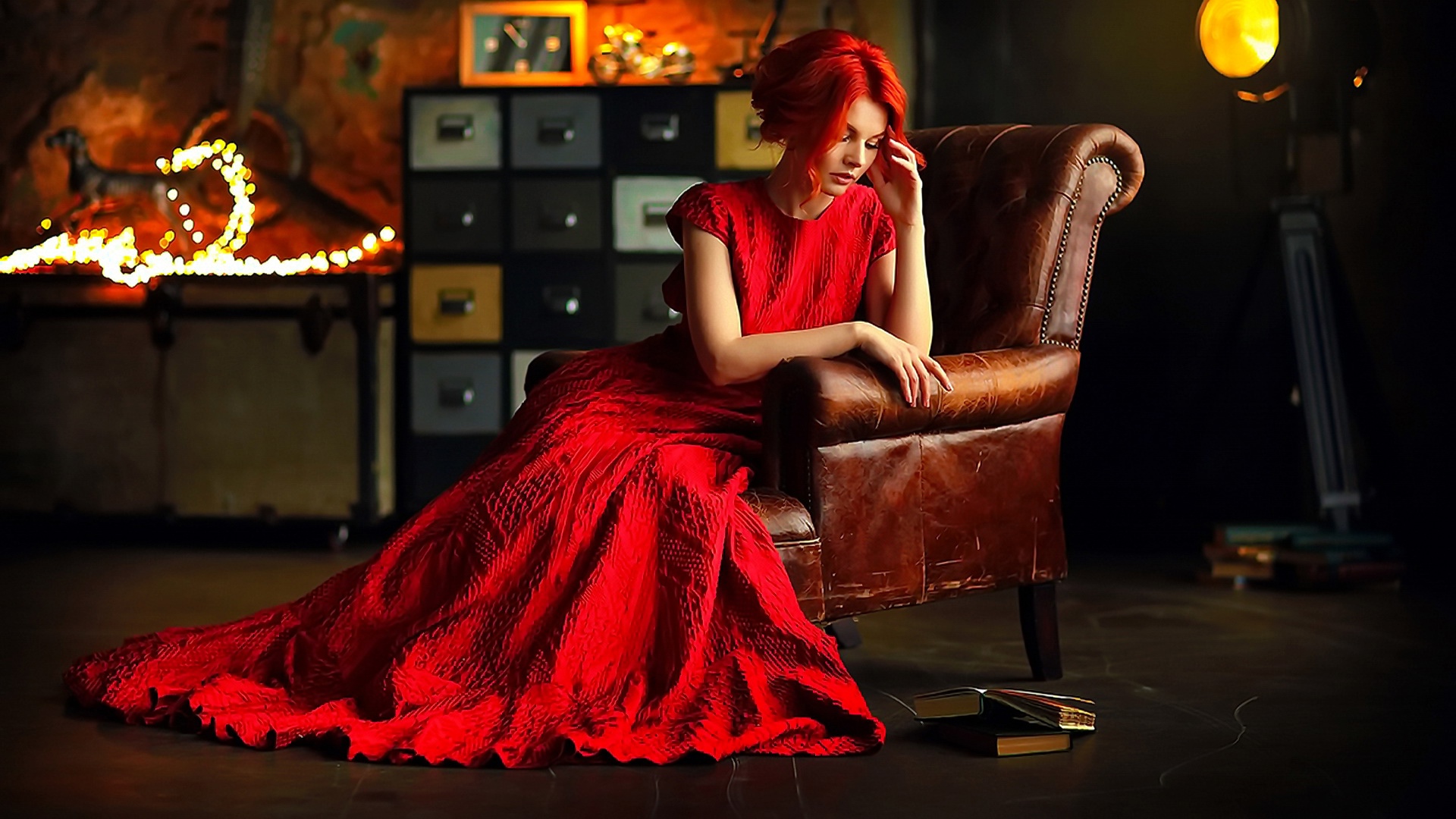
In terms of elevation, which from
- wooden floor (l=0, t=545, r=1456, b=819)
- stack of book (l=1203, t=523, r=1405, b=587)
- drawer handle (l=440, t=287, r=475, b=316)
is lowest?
wooden floor (l=0, t=545, r=1456, b=819)

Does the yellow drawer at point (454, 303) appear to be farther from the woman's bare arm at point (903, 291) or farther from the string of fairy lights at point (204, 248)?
the woman's bare arm at point (903, 291)

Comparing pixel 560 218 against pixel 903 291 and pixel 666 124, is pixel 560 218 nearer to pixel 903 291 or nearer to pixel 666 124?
pixel 666 124

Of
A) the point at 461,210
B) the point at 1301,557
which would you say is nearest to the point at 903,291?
the point at 1301,557

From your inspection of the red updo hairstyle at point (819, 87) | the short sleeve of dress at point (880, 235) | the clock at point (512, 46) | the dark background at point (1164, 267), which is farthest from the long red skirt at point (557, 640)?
the clock at point (512, 46)

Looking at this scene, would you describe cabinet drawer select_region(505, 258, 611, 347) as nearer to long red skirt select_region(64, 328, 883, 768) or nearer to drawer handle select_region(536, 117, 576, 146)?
drawer handle select_region(536, 117, 576, 146)

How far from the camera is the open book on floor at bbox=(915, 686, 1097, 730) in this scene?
2199 millimetres

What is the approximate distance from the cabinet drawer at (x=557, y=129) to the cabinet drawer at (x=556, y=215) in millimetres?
64

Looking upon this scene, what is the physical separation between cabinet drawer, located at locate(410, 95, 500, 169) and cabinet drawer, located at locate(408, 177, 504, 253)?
5cm

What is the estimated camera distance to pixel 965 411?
97.4 inches

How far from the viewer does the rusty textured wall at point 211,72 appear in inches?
197

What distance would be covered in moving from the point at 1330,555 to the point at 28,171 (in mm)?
4171

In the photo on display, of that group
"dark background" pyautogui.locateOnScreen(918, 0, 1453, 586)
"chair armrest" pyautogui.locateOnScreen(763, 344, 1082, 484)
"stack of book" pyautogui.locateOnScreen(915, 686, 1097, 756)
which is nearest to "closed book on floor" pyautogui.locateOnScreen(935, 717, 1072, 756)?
"stack of book" pyautogui.locateOnScreen(915, 686, 1097, 756)

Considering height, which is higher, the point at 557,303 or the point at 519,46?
the point at 519,46

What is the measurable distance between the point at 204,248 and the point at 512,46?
124 cm
